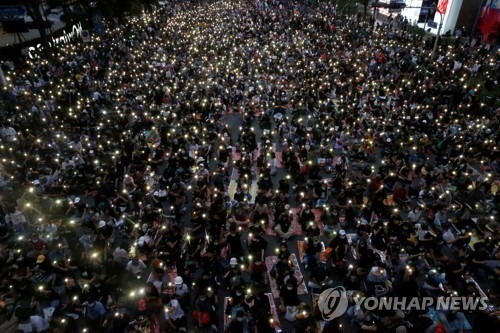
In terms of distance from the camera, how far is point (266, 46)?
94.6 feet

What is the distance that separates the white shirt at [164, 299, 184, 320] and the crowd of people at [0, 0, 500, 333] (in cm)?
3

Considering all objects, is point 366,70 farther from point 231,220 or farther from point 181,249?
point 181,249

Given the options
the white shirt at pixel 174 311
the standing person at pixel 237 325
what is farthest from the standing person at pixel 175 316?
the standing person at pixel 237 325

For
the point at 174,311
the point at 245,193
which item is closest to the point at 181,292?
the point at 174,311

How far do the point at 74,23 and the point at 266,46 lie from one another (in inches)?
779

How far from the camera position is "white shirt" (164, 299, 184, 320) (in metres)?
7.36

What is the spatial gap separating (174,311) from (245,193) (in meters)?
4.74

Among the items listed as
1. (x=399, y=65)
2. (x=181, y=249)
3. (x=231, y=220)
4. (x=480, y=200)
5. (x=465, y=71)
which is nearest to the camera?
(x=181, y=249)

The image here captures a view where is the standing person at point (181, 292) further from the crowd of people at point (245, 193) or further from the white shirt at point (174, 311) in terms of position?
the white shirt at point (174, 311)

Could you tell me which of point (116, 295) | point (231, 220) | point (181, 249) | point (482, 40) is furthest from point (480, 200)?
point (482, 40)

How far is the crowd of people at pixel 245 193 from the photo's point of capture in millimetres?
7777

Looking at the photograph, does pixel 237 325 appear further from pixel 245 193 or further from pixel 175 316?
pixel 245 193

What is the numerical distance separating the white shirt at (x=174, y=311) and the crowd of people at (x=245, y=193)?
27mm

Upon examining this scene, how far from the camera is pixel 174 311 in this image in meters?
7.36
